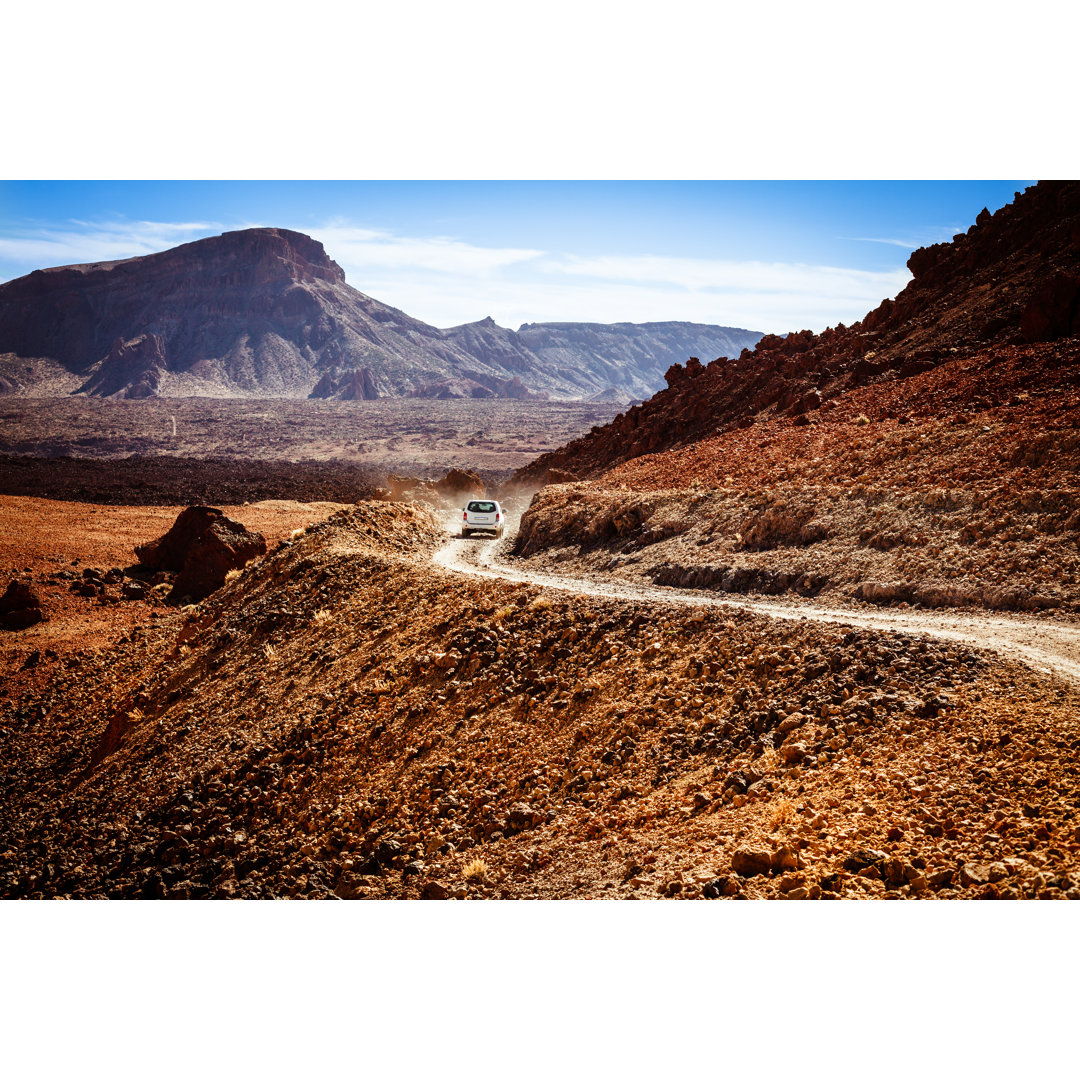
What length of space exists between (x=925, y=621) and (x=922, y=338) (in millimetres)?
17609

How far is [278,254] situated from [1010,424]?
209857 mm

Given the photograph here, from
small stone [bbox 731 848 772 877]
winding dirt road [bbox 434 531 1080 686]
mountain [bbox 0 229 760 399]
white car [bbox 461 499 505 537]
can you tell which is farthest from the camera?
mountain [bbox 0 229 760 399]

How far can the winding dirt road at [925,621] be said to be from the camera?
24.0ft

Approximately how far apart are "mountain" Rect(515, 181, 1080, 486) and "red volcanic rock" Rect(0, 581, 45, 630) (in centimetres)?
2129

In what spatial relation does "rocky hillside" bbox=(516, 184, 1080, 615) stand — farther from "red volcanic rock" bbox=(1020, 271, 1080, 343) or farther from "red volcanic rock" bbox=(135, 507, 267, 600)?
"red volcanic rock" bbox=(135, 507, 267, 600)

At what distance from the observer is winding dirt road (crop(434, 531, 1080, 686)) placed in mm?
7312

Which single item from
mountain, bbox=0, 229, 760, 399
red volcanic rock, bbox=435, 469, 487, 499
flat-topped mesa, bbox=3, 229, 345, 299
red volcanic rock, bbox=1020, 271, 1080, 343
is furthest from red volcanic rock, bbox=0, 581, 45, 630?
flat-topped mesa, bbox=3, 229, 345, 299

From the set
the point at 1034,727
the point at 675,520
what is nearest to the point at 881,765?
the point at 1034,727

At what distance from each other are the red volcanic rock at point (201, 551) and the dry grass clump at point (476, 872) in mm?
19258

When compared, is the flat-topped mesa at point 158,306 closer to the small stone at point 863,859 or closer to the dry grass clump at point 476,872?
the dry grass clump at point 476,872

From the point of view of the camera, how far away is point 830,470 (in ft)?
52.4

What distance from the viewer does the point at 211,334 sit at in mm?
173250

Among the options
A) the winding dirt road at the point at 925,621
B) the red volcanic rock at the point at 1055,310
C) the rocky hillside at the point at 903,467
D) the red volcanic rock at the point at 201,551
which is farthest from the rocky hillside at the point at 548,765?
the red volcanic rock at the point at 1055,310

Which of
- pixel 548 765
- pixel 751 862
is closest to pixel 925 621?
pixel 548 765
